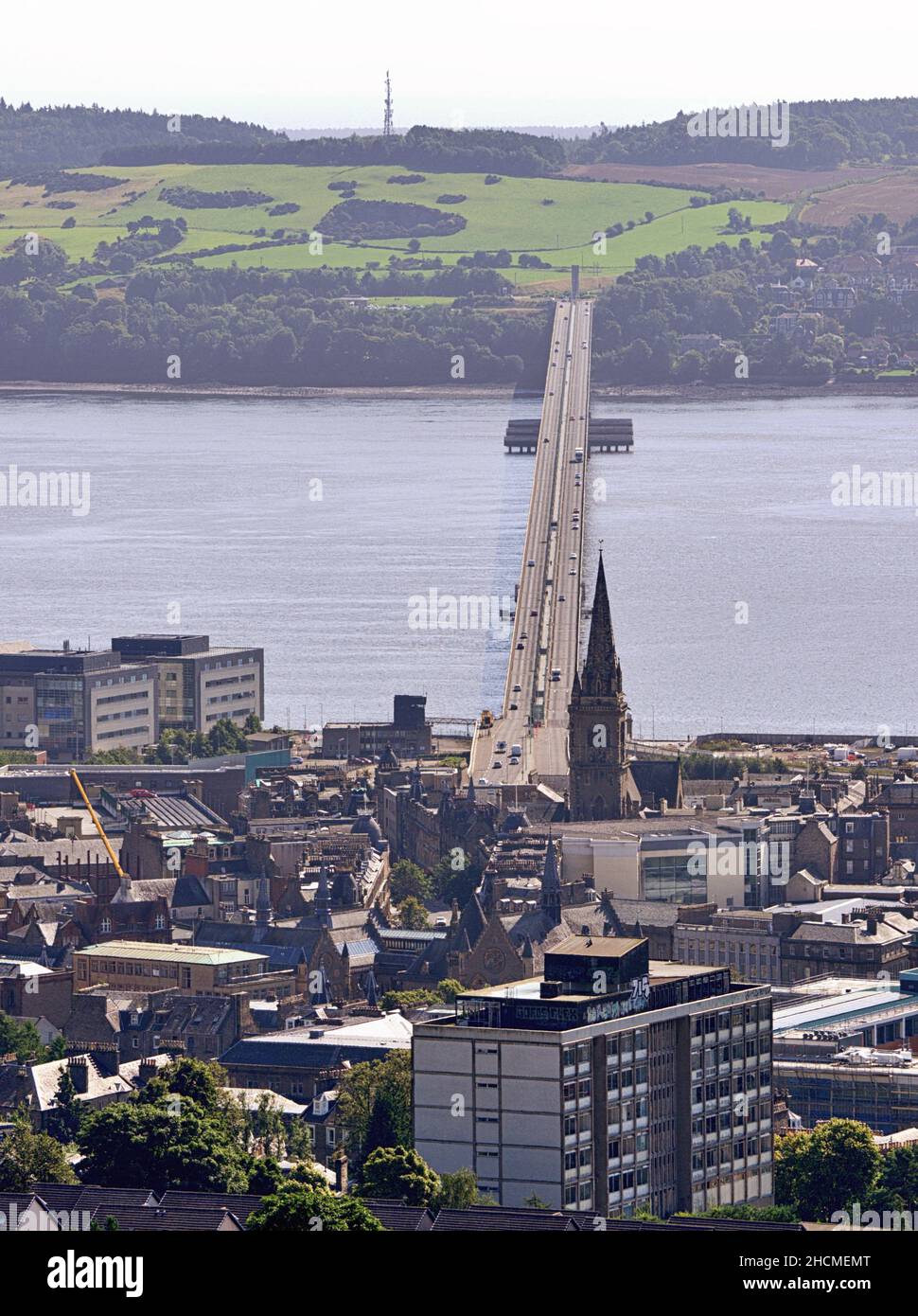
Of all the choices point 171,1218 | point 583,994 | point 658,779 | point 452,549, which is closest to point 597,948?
point 583,994

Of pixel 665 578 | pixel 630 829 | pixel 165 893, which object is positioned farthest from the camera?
pixel 665 578

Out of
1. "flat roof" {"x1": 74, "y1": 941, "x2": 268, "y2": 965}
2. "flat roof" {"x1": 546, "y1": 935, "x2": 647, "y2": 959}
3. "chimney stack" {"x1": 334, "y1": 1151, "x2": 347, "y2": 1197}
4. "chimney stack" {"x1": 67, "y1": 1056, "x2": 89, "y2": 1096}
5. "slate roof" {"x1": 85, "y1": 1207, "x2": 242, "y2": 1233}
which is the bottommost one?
"flat roof" {"x1": 74, "y1": 941, "x2": 268, "y2": 965}

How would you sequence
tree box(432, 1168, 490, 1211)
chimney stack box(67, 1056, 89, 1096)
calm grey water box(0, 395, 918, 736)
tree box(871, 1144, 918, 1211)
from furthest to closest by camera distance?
calm grey water box(0, 395, 918, 736), chimney stack box(67, 1056, 89, 1096), tree box(871, 1144, 918, 1211), tree box(432, 1168, 490, 1211)

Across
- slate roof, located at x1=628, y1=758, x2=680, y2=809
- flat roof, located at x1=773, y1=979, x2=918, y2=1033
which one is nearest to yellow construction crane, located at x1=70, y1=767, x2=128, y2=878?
slate roof, located at x1=628, y1=758, x2=680, y2=809

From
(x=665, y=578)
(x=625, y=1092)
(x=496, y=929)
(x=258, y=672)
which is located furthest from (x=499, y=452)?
(x=625, y=1092)

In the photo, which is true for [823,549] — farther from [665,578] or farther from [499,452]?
[499,452]

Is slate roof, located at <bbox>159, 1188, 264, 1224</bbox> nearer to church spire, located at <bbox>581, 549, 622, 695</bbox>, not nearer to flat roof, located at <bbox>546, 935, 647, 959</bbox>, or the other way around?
flat roof, located at <bbox>546, 935, 647, 959</bbox>
